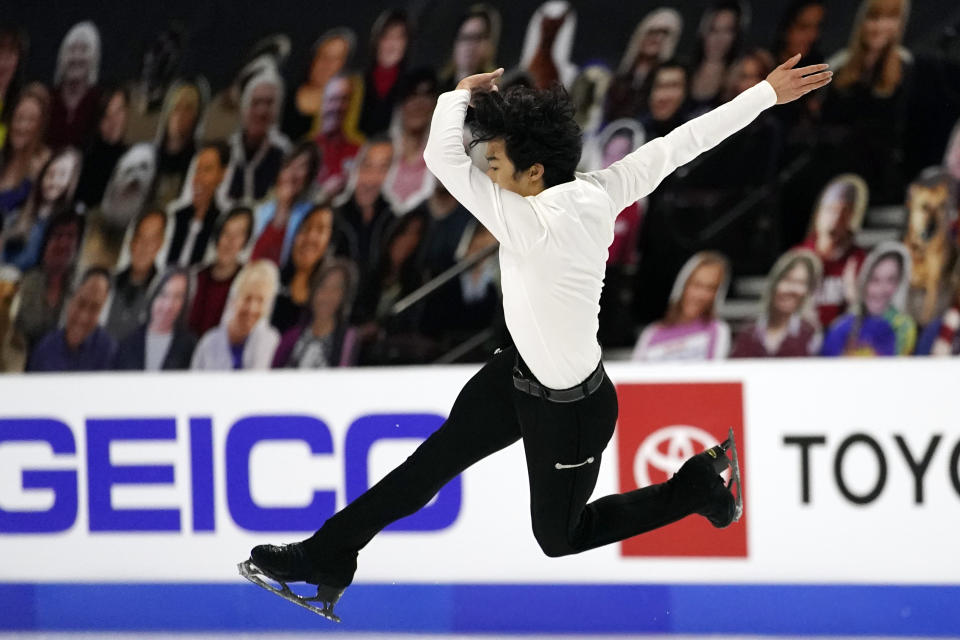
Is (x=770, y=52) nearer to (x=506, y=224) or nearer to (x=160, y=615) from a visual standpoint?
(x=506, y=224)

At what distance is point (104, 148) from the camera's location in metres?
5.89

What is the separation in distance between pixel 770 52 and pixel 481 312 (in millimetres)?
1592

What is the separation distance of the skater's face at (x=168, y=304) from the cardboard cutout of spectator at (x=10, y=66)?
1.23m

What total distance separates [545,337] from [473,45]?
2957 millimetres

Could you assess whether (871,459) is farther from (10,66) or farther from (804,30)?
(10,66)

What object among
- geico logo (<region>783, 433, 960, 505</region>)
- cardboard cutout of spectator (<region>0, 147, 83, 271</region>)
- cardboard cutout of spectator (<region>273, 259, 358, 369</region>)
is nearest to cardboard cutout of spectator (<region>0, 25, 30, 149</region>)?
cardboard cutout of spectator (<region>0, 147, 83, 271</region>)

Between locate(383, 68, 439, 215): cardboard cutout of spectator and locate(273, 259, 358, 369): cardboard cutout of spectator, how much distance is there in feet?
1.24

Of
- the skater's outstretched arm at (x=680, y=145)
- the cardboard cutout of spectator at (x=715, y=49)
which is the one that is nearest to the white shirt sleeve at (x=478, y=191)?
the skater's outstretched arm at (x=680, y=145)

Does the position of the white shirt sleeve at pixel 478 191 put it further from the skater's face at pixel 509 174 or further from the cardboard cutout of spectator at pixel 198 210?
the cardboard cutout of spectator at pixel 198 210

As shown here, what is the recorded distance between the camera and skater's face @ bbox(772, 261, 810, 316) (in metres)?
4.93

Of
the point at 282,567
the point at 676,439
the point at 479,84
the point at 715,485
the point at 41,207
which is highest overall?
the point at 41,207

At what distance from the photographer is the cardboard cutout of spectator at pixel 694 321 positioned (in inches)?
194

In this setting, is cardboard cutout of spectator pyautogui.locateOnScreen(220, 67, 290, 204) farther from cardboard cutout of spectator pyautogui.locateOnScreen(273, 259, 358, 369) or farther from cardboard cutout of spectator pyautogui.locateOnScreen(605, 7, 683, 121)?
cardboard cutout of spectator pyautogui.locateOnScreen(605, 7, 683, 121)

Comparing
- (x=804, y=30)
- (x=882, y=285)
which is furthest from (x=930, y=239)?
(x=804, y=30)
